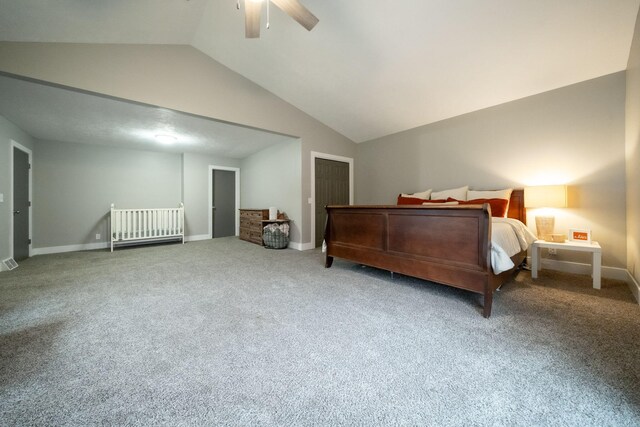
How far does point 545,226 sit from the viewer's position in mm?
2912

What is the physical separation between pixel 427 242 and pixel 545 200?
1.90 m

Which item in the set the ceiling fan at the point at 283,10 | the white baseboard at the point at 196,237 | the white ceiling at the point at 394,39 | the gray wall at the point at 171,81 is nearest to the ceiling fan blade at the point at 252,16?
the ceiling fan at the point at 283,10

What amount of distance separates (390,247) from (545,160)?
259 cm

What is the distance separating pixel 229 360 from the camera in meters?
1.31

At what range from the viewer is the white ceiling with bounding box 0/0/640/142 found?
7.39 feet

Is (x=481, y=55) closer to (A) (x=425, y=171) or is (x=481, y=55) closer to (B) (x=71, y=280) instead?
(A) (x=425, y=171)

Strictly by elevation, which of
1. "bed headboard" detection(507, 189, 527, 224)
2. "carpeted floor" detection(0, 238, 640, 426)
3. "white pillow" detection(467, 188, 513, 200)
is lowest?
"carpeted floor" detection(0, 238, 640, 426)

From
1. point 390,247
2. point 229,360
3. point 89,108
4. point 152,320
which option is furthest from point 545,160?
point 89,108

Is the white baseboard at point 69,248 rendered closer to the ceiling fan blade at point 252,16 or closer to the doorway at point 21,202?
the doorway at point 21,202

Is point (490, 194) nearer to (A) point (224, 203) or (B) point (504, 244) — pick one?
(B) point (504, 244)

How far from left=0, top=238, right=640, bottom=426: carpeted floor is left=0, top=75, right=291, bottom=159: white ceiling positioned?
2.37 meters

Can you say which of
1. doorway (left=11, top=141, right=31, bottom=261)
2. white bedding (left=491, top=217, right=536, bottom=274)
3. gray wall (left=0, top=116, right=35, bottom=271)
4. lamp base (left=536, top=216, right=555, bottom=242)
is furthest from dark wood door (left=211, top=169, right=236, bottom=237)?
lamp base (left=536, top=216, right=555, bottom=242)

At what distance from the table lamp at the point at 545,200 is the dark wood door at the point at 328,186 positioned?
10.4ft

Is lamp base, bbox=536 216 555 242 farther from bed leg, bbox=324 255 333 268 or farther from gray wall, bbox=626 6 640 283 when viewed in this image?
bed leg, bbox=324 255 333 268
